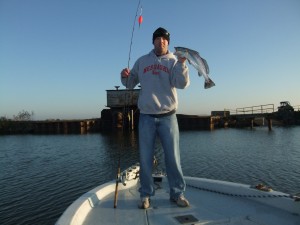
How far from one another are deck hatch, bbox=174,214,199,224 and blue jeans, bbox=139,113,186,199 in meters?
0.57

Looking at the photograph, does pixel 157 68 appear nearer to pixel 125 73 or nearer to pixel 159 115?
pixel 125 73

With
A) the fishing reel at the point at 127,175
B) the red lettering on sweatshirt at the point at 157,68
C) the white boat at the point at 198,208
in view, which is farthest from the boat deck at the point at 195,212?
the red lettering on sweatshirt at the point at 157,68

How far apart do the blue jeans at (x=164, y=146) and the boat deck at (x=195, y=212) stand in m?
0.30

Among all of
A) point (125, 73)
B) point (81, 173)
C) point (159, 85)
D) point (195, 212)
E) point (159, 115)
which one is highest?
point (125, 73)

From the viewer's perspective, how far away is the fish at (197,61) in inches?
171

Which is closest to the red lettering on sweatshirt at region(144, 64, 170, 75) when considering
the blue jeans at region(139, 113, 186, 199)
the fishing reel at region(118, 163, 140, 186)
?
the blue jeans at region(139, 113, 186, 199)

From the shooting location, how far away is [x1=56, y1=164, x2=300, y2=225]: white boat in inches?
154

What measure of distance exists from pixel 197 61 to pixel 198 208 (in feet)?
7.20

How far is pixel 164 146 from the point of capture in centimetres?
464

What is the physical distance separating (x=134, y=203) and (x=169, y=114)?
1535 mm

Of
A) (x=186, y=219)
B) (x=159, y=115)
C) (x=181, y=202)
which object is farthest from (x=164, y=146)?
(x=186, y=219)

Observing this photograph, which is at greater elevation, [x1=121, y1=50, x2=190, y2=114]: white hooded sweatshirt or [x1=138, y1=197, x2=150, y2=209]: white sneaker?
[x1=121, y1=50, x2=190, y2=114]: white hooded sweatshirt

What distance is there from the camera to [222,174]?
16.3 m

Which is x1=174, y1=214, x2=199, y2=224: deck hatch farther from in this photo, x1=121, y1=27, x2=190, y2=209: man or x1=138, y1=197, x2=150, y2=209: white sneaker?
x1=138, y1=197, x2=150, y2=209: white sneaker
